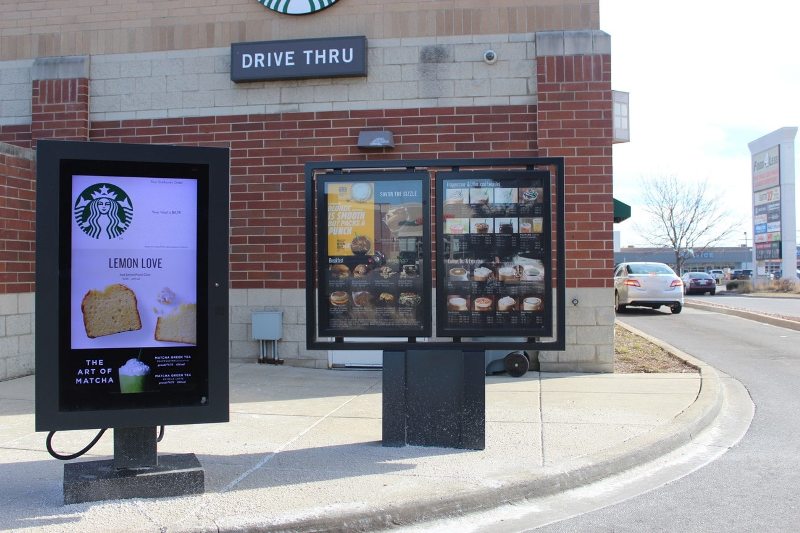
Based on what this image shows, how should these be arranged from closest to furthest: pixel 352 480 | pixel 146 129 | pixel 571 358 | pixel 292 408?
1. pixel 352 480
2. pixel 292 408
3. pixel 571 358
4. pixel 146 129

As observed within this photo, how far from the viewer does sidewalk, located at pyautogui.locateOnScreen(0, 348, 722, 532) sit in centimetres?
443

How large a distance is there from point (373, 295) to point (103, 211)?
Result: 2304 mm

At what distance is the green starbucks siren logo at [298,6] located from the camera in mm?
10422

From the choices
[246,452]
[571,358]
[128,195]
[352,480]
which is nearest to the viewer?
[128,195]

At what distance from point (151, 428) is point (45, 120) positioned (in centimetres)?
792

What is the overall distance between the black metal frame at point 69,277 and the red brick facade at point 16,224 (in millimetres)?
5579

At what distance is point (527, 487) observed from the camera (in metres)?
5.07

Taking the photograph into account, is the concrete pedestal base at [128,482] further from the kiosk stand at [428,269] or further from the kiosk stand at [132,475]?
the kiosk stand at [428,269]

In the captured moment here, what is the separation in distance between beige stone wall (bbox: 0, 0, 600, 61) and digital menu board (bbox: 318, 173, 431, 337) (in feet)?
16.5

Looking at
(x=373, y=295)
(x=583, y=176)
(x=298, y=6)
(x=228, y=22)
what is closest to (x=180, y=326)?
(x=373, y=295)

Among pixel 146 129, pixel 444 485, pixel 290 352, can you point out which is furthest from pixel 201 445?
pixel 146 129

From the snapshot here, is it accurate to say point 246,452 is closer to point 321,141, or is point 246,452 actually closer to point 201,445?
point 201,445

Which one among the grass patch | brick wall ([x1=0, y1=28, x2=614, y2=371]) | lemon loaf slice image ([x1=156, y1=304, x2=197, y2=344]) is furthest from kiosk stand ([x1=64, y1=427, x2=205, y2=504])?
the grass patch

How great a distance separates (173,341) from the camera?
4.82m
